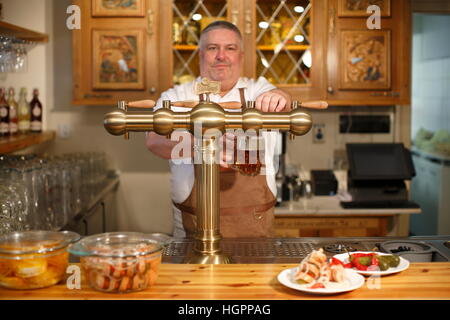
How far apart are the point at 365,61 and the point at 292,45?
0.49 meters

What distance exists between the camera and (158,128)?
56.1 inches

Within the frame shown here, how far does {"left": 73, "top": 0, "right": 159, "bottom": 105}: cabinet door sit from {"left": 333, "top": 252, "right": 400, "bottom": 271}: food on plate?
8.85 ft

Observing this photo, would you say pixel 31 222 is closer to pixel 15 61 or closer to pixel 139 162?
pixel 15 61

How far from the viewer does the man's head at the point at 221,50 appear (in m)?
2.66

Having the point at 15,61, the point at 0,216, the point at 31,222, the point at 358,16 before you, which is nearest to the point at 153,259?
the point at 0,216

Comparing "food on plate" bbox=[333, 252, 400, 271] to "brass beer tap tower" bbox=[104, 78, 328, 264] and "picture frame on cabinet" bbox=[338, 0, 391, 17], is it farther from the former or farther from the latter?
"picture frame on cabinet" bbox=[338, 0, 391, 17]

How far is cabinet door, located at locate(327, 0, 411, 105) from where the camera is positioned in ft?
13.0

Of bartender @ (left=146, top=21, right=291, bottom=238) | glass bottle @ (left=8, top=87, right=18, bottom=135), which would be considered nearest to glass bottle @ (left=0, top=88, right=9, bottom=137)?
glass bottle @ (left=8, top=87, right=18, bottom=135)

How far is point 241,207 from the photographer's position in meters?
2.62

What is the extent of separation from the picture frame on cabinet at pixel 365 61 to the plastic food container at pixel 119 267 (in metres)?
2.91

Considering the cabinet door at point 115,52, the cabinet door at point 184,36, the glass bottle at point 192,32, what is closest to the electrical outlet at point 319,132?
the cabinet door at point 184,36

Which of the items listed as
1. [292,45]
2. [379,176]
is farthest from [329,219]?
[292,45]

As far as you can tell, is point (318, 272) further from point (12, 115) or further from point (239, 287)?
point (12, 115)
